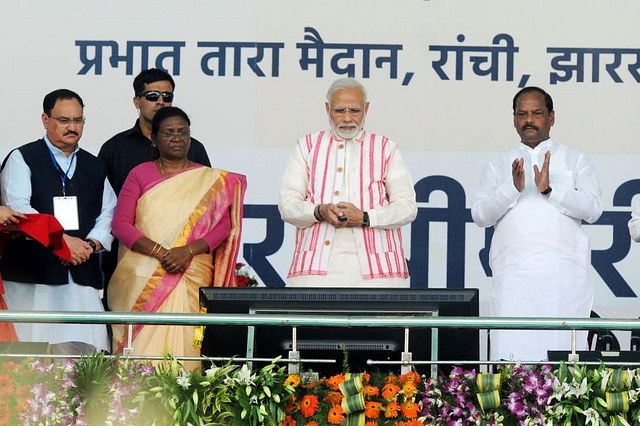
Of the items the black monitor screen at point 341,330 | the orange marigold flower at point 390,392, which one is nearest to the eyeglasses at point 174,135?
the black monitor screen at point 341,330

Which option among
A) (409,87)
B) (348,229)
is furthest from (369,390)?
(409,87)

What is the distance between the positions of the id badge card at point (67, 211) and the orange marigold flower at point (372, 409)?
2.58 m

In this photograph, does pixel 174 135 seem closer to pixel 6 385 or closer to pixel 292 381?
pixel 6 385

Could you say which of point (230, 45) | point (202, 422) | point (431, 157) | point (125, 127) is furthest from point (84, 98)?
point (202, 422)

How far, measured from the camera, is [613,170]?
348 inches

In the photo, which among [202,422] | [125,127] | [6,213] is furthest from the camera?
[125,127]

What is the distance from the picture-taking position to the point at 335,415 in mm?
4953

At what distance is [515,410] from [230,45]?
440cm

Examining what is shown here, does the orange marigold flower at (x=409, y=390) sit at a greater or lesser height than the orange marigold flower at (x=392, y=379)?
lesser

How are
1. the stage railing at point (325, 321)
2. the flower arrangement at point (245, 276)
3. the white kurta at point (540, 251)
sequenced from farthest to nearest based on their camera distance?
the flower arrangement at point (245, 276) → the white kurta at point (540, 251) → the stage railing at point (325, 321)

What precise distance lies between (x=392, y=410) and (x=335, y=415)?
0.60 feet

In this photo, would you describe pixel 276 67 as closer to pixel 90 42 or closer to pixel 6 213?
pixel 90 42

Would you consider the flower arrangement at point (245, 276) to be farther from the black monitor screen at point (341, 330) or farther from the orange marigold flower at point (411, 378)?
the orange marigold flower at point (411, 378)

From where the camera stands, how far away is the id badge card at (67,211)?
7109 millimetres
